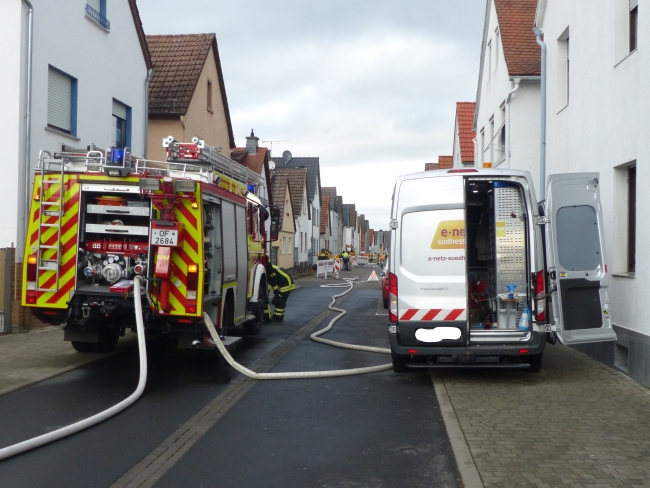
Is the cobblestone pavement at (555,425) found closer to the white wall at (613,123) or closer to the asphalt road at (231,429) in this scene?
the asphalt road at (231,429)

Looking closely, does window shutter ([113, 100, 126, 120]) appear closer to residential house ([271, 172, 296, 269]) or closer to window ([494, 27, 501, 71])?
window ([494, 27, 501, 71])

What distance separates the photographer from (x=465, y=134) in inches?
1193

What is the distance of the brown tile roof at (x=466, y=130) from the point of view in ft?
96.3

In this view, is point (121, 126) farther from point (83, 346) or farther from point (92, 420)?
point (92, 420)

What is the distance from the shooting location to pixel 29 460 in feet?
18.4

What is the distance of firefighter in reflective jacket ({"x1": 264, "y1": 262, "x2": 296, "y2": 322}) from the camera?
15477 millimetres

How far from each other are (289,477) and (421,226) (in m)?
4.15

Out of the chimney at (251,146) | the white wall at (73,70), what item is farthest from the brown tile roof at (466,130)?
the white wall at (73,70)

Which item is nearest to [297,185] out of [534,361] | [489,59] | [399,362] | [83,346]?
[489,59]

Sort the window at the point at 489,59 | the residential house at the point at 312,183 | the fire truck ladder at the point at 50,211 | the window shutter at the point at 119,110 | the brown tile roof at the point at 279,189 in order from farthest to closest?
1. the residential house at the point at 312,183
2. the brown tile roof at the point at 279,189
3. the window at the point at 489,59
4. the window shutter at the point at 119,110
5. the fire truck ladder at the point at 50,211

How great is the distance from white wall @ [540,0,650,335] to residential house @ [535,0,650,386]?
0.01 meters

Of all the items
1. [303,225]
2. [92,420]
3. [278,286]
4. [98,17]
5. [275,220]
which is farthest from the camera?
[303,225]

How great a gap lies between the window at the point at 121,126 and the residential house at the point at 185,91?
3.80 m

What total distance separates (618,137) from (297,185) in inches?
1756
